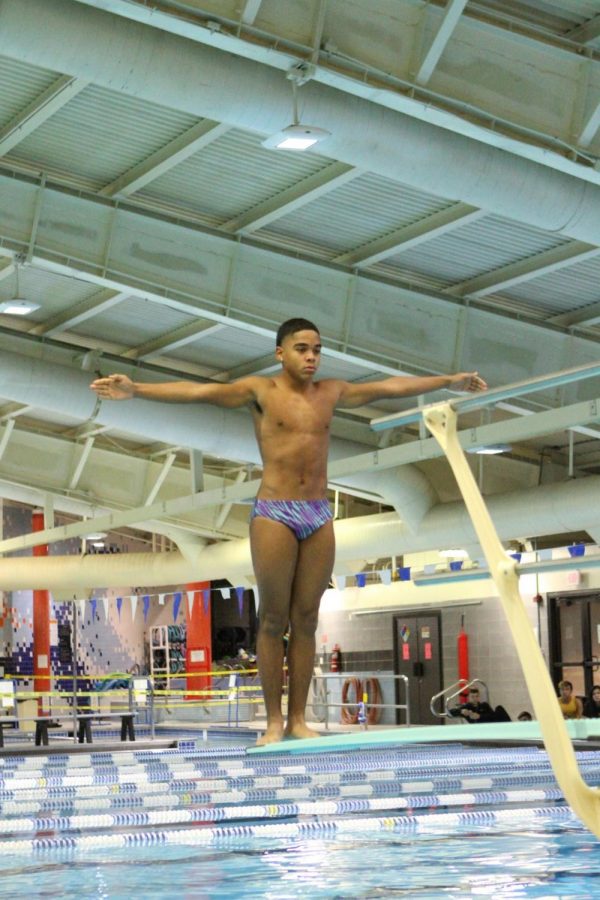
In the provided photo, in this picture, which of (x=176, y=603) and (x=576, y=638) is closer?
(x=576, y=638)

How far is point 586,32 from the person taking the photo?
10008mm

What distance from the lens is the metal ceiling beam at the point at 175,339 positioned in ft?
54.7

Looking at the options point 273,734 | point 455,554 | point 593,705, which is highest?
point 455,554

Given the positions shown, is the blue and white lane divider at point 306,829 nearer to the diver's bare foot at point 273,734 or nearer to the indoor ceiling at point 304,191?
the diver's bare foot at point 273,734

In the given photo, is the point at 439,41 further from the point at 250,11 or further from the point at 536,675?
the point at 536,675

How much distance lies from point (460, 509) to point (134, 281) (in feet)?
26.9

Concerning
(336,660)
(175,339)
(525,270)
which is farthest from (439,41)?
(336,660)

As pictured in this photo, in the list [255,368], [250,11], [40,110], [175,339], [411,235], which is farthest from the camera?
[255,368]

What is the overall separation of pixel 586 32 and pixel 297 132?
259 cm

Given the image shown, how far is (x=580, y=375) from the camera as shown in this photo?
3461 millimetres

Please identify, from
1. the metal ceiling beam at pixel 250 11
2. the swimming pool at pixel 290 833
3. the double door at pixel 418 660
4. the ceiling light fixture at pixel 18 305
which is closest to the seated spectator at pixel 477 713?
the double door at pixel 418 660

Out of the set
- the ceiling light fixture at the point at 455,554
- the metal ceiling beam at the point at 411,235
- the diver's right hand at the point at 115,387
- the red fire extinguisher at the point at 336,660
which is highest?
the metal ceiling beam at the point at 411,235

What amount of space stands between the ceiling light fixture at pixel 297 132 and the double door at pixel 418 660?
61.4 ft

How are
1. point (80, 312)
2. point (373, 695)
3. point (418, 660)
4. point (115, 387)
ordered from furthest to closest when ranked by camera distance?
point (373, 695)
point (418, 660)
point (80, 312)
point (115, 387)
